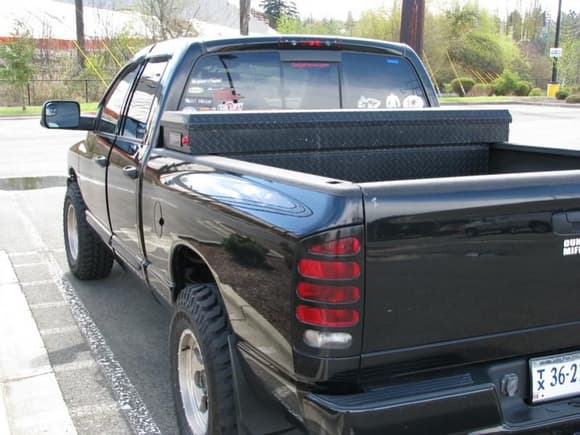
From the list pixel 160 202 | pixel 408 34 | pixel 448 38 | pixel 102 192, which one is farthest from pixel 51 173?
pixel 448 38

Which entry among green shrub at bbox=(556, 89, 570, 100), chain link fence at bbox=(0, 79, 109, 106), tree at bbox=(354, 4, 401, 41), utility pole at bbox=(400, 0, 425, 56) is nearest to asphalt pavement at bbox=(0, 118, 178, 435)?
utility pole at bbox=(400, 0, 425, 56)

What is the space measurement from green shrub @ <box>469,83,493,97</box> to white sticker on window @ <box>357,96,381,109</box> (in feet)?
138

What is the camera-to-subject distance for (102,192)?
477 centimetres

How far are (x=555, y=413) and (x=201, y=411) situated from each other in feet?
5.06

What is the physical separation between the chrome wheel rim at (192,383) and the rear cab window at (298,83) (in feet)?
4.92

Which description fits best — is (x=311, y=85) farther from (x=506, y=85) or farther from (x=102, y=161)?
(x=506, y=85)

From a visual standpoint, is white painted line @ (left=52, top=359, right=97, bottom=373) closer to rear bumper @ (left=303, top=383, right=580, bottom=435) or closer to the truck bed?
the truck bed

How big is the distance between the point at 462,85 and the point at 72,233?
4140 cm

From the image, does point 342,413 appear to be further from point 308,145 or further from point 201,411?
point 308,145

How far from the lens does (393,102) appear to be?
4.60m

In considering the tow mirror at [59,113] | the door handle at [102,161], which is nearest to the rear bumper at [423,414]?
the door handle at [102,161]

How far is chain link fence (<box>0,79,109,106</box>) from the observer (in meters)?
29.5

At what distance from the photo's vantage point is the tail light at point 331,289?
6.77 feet

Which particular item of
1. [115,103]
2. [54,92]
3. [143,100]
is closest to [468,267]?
[143,100]
